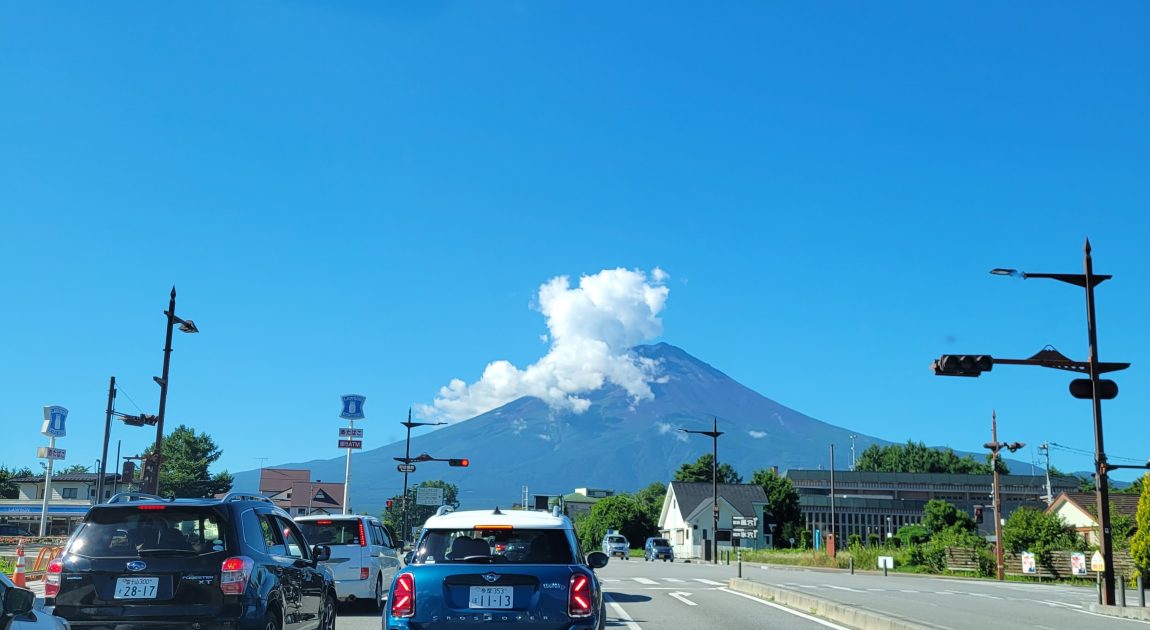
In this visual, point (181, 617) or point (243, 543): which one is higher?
point (243, 543)

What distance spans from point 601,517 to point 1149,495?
72.9 metres

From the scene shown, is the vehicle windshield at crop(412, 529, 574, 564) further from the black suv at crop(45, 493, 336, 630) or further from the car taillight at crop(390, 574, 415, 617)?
the black suv at crop(45, 493, 336, 630)

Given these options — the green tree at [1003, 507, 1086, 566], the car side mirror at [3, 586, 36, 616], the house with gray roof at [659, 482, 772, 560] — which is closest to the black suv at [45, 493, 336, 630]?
the car side mirror at [3, 586, 36, 616]

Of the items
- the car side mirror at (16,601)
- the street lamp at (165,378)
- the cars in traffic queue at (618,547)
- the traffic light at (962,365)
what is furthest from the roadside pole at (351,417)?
the car side mirror at (16,601)

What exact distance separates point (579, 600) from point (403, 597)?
1482 millimetres

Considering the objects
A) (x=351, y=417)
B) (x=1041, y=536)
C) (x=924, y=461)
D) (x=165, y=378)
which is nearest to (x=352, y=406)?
(x=351, y=417)

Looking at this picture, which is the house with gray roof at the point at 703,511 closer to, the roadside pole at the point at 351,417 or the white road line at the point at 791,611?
the roadside pole at the point at 351,417

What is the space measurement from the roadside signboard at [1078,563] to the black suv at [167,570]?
4039 centimetres

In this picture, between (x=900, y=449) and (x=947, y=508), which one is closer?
(x=947, y=508)

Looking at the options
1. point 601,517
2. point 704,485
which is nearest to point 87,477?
point 601,517

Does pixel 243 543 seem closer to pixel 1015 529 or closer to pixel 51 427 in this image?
pixel 1015 529

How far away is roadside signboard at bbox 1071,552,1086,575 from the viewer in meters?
41.4

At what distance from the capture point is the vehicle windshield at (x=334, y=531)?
1639 centimetres

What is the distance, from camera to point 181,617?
344 inches
